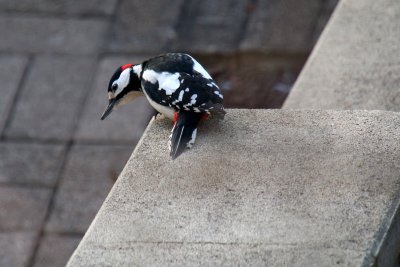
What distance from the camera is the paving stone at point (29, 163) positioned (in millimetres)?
5105

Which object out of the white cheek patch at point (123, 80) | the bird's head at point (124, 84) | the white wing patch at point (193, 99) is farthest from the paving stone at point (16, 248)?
the white wing patch at point (193, 99)

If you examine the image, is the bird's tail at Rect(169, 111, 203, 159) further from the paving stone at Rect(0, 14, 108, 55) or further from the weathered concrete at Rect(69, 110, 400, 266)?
the paving stone at Rect(0, 14, 108, 55)

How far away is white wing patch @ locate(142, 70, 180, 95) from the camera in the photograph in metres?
3.21

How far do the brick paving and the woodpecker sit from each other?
5.22 ft

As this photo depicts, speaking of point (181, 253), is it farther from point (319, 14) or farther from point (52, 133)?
point (319, 14)

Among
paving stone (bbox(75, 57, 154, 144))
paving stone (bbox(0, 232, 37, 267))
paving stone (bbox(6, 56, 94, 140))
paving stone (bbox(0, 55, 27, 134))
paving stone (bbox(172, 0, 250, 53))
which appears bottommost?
paving stone (bbox(0, 232, 37, 267))

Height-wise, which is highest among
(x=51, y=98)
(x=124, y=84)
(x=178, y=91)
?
(x=178, y=91)

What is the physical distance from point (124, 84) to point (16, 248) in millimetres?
1598

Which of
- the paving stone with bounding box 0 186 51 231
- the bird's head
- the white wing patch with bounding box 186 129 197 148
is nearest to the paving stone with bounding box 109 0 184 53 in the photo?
the paving stone with bounding box 0 186 51 231

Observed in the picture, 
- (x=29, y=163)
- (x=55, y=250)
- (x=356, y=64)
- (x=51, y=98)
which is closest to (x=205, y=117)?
(x=356, y=64)

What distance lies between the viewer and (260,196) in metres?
2.84

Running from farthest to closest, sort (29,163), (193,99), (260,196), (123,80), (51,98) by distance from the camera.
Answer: (51,98) → (29,163) → (123,80) → (193,99) → (260,196)

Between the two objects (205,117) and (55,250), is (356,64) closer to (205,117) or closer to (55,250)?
(205,117)

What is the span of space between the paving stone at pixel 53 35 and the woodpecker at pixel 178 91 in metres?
2.53
